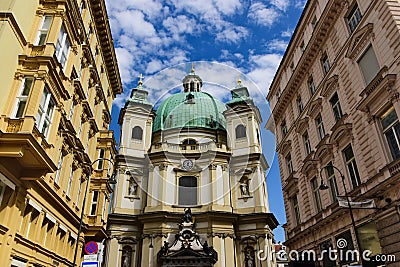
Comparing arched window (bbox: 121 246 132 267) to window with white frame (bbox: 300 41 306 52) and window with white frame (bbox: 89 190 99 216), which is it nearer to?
window with white frame (bbox: 89 190 99 216)

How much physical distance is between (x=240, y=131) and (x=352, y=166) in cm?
2919

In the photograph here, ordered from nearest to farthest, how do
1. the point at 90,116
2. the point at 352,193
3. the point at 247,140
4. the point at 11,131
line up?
1. the point at 11,131
2. the point at 352,193
3. the point at 90,116
4. the point at 247,140

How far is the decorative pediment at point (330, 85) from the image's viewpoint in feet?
66.7

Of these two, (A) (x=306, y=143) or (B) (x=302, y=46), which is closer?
(A) (x=306, y=143)

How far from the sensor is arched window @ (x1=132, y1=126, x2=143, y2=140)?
46.0 m

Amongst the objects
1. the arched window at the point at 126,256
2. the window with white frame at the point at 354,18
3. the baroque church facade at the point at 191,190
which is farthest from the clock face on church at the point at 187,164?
the window with white frame at the point at 354,18

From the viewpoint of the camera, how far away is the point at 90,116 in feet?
79.4

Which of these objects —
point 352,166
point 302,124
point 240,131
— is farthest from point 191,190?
point 352,166

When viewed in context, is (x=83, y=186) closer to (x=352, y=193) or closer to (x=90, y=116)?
(x=90, y=116)

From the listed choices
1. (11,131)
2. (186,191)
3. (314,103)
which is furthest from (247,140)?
(11,131)

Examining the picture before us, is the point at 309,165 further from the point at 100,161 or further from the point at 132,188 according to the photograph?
the point at 132,188

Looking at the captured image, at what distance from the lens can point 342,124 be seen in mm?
18719

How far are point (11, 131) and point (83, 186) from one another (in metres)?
11.3

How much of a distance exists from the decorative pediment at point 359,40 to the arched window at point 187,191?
28340 millimetres
